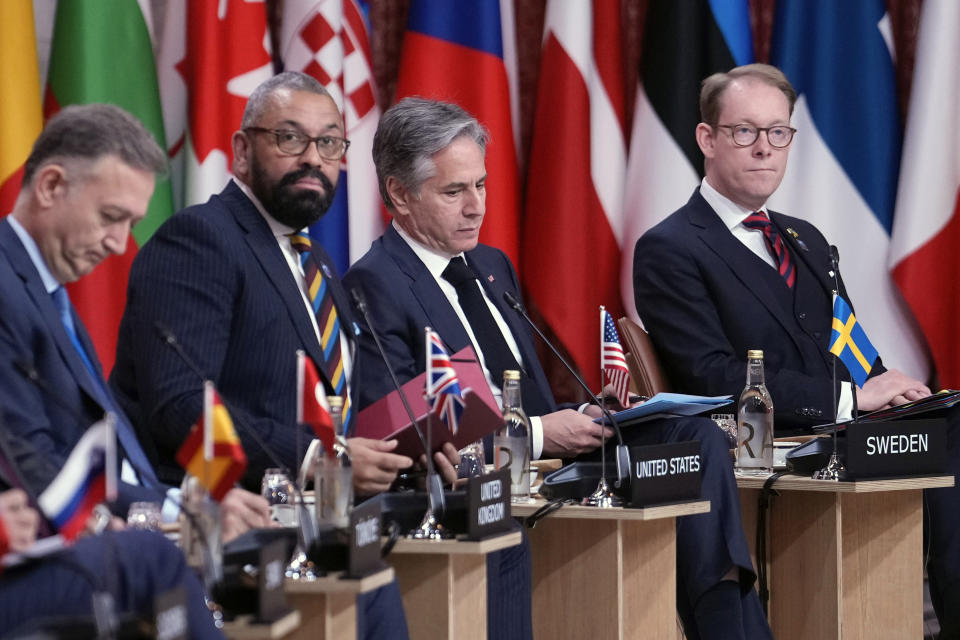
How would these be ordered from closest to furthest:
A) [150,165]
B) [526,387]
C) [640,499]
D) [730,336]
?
[150,165] → [640,499] → [526,387] → [730,336]

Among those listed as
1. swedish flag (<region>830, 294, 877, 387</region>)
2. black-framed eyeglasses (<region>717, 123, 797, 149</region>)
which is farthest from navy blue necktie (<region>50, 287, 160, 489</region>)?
black-framed eyeglasses (<region>717, 123, 797, 149</region>)

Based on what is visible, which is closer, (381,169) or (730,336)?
(381,169)

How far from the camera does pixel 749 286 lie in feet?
14.2

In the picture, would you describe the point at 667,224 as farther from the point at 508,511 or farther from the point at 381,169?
the point at 508,511

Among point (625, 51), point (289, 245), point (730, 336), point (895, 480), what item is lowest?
point (895, 480)

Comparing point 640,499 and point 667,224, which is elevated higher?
point 667,224

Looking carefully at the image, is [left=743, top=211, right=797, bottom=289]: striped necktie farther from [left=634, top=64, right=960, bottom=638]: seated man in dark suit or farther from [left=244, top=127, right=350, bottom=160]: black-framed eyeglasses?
[left=244, top=127, right=350, bottom=160]: black-framed eyeglasses

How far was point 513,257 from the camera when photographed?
5.23 meters

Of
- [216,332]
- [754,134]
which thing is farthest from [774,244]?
[216,332]

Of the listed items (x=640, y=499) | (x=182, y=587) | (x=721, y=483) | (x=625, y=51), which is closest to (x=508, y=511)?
(x=640, y=499)

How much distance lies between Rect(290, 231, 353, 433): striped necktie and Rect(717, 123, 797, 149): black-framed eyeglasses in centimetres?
154

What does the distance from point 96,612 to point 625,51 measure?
4156 millimetres

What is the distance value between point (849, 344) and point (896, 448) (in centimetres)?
36

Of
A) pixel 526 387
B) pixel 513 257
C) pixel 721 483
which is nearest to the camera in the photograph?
pixel 721 483
